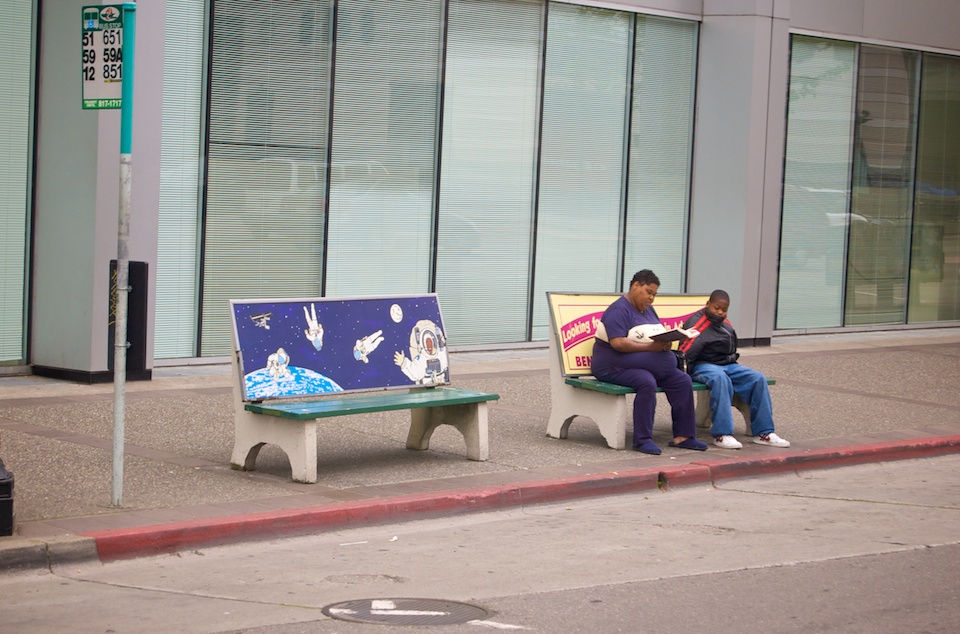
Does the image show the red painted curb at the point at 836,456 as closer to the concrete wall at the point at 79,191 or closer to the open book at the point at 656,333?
the open book at the point at 656,333

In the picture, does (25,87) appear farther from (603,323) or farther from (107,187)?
(603,323)

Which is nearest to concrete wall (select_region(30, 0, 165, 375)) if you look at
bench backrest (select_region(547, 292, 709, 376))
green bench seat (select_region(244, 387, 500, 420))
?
green bench seat (select_region(244, 387, 500, 420))

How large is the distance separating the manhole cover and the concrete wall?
21.4 feet

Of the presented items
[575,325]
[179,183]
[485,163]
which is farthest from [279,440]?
[485,163]

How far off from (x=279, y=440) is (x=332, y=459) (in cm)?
93

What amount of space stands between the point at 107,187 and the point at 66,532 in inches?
226

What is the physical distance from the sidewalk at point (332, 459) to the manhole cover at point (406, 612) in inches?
56.0

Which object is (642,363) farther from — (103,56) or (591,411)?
(103,56)

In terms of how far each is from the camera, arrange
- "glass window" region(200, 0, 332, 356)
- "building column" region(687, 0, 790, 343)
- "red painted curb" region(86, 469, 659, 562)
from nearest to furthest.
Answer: "red painted curb" region(86, 469, 659, 562), "glass window" region(200, 0, 332, 356), "building column" region(687, 0, 790, 343)

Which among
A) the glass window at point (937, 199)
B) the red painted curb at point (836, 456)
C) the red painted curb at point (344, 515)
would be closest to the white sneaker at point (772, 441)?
the red painted curb at point (836, 456)

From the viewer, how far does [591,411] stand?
10.5m

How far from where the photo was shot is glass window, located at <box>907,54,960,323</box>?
2050 cm

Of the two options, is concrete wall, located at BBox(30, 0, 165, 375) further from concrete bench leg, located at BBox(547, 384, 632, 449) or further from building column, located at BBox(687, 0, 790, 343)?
building column, located at BBox(687, 0, 790, 343)

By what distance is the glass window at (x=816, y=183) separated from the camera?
734 inches
